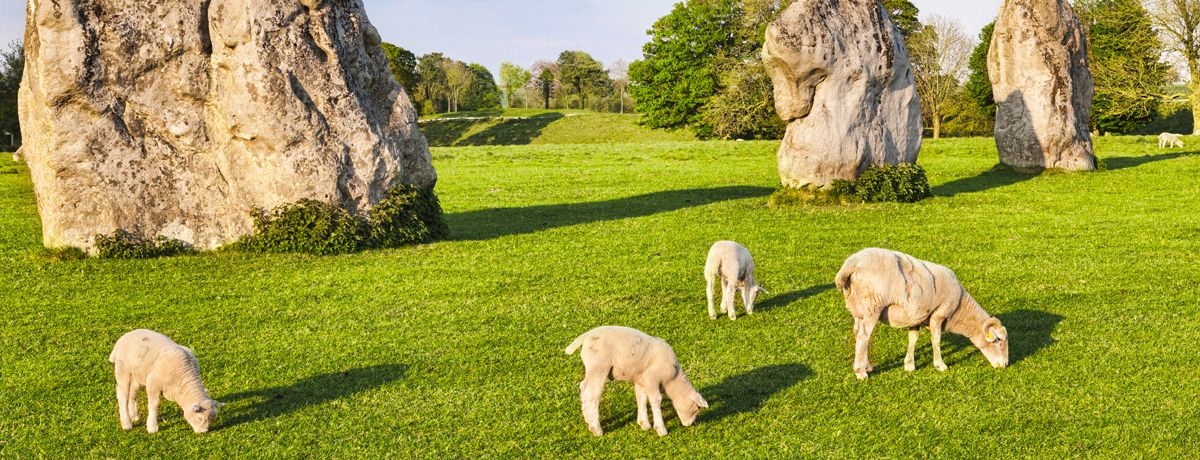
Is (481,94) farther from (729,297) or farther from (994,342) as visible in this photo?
(994,342)

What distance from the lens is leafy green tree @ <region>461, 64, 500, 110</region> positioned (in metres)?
118

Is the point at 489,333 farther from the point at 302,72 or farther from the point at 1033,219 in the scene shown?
the point at 1033,219

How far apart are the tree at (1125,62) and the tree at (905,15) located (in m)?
10.3

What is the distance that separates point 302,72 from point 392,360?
A: 9.19 meters

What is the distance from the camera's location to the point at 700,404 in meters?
8.48

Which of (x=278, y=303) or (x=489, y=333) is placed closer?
(x=489, y=333)

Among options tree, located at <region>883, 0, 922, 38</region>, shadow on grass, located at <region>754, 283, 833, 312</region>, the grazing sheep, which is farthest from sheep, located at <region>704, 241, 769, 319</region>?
tree, located at <region>883, 0, 922, 38</region>

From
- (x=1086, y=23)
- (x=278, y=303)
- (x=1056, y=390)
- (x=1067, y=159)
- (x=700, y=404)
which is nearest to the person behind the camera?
(x=700, y=404)

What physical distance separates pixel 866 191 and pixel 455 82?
95.5m

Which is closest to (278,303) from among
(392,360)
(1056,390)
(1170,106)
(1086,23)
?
(392,360)

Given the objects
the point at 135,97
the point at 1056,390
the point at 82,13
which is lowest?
the point at 1056,390

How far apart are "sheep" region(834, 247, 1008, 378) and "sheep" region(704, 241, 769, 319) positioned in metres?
2.57

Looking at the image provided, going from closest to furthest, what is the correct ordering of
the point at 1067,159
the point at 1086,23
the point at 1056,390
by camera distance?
the point at 1056,390 → the point at 1067,159 → the point at 1086,23

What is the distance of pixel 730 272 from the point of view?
1230cm
